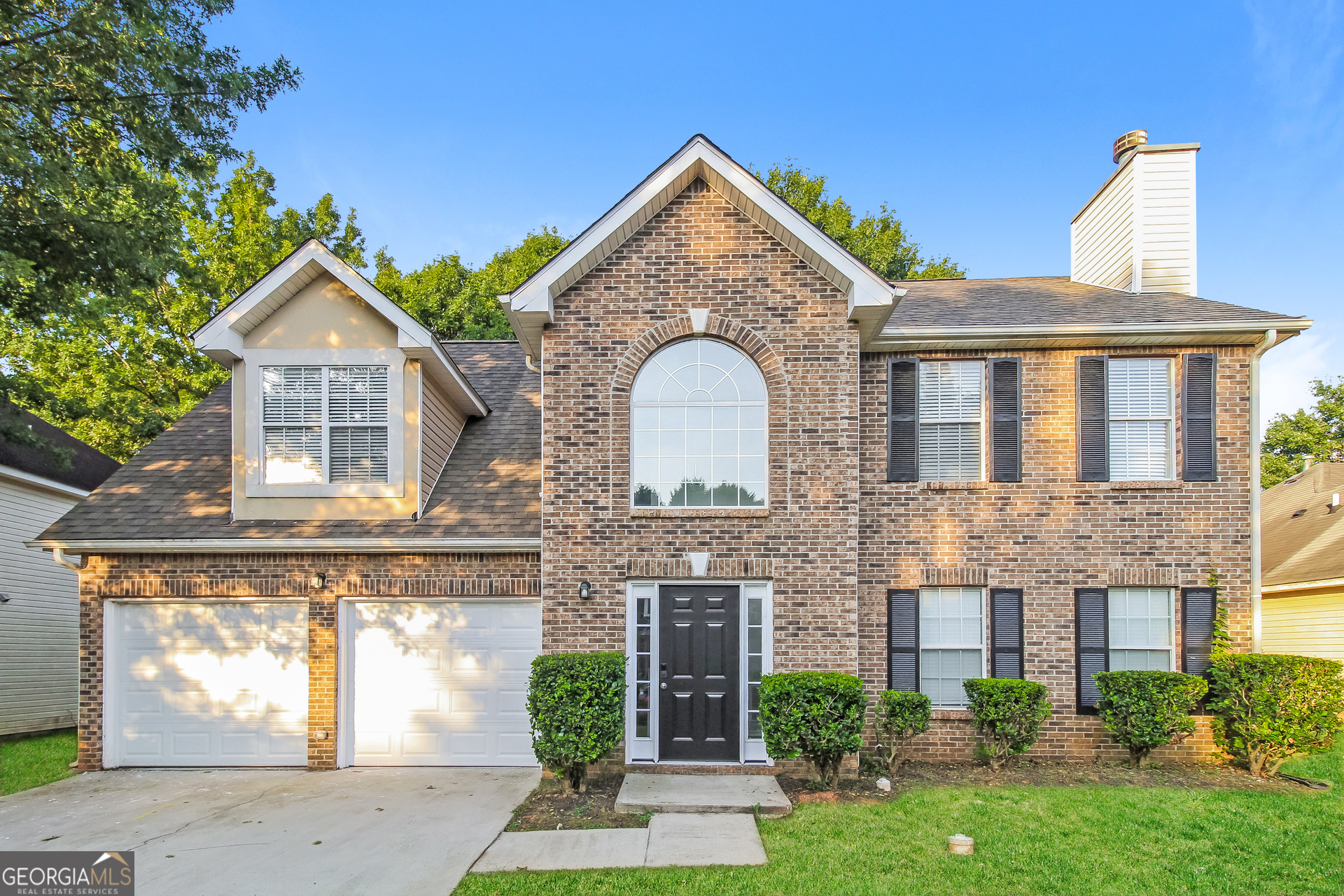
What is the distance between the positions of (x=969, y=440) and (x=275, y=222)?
2004 cm

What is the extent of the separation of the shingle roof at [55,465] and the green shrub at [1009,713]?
13.1 metres

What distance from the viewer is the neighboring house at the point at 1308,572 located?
13289 millimetres

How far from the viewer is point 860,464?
378 inches

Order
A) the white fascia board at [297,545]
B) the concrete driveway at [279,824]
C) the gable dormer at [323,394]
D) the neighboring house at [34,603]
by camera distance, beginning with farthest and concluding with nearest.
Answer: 1. the neighboring house at [34,603]
2. the gable dormer at [323,394]
3. the white fascia board at [297,545]
4. the concrete driveway at [279,824]

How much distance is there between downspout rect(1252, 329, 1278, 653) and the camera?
9.23 m

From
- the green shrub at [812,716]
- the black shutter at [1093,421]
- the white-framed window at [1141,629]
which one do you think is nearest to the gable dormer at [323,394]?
the green shrub at [812,716]

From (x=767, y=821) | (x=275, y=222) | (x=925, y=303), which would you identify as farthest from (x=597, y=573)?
(x=275, y=222)

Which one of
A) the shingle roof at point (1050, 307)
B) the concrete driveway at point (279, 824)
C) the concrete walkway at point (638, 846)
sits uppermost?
the shingle roof at point (1050, 307)

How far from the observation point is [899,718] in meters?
8.66

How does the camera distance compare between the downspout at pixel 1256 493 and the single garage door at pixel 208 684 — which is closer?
the downspout at pixel 1256 493

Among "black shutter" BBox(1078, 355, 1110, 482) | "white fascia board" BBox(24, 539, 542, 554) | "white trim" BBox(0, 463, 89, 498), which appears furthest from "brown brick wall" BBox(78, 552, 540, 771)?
"black shutter" BBox(1078, 355, 1110, 482)

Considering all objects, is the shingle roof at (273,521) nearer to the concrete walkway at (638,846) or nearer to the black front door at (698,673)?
the black front door at (698,673)

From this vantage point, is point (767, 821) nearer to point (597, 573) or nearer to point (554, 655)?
point (554, 655)

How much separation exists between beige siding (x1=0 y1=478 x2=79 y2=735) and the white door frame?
11.3 metres
